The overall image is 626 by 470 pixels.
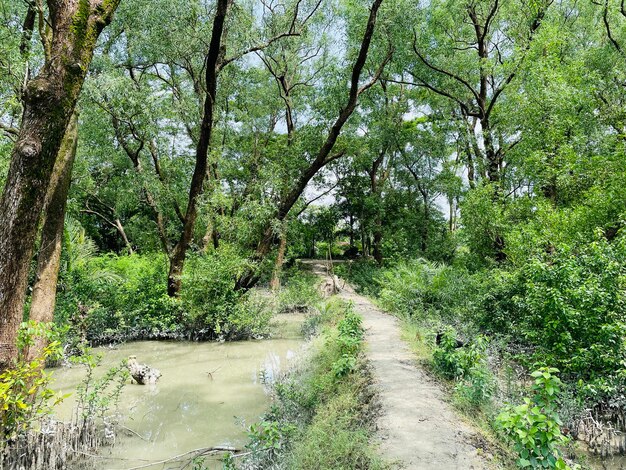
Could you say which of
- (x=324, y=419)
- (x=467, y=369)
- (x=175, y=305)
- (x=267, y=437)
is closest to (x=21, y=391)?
(x=267, y=437)

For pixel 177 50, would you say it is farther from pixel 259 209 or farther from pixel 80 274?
pixel 80 274

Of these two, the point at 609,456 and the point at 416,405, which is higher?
the point at 416,405

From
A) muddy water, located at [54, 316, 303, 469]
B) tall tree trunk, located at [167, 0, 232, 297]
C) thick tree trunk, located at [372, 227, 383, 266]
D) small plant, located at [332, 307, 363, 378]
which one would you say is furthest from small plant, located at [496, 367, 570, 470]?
thick tree trunk, located at [372, 227, 383, 266]

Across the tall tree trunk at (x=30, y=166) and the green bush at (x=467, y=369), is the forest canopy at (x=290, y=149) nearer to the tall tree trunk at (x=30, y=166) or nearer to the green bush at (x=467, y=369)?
the tall tree trunk at (x=30, y=166)

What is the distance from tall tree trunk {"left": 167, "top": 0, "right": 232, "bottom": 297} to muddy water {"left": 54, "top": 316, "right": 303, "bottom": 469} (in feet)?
6.76

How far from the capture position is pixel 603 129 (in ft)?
38.1

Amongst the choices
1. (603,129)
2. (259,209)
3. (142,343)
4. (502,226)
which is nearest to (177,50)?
(259,209)

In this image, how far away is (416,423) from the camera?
4.34 m

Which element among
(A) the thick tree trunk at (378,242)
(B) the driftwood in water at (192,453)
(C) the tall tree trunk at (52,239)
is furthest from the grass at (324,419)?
(A) the thick tree trunk at (378,242)

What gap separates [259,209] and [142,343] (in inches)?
198

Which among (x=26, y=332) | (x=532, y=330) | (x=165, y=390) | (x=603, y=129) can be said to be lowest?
(x=165, y=390)

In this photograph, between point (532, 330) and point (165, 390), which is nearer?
point (532, 330)

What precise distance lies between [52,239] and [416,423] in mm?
6246

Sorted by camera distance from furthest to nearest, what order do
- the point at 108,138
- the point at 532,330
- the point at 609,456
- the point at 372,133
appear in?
the point at 372,133 → the point at 108,138 → the point at 532,330 → the point at 609,456
